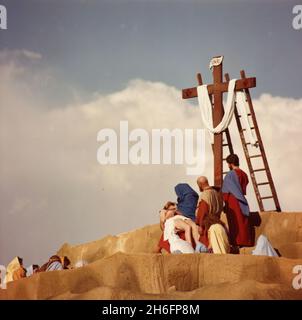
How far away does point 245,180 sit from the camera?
913cm

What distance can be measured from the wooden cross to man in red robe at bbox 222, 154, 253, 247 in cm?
39

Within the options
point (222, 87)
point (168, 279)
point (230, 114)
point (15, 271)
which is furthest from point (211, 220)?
point (15, 271)

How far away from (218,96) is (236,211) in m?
1.61

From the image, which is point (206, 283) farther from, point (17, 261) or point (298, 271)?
point (17, 261)

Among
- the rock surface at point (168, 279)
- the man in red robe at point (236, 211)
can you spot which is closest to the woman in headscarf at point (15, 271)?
the rock surface at point (168, 279)

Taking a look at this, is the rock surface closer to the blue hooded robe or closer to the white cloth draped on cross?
the blue hooded robe

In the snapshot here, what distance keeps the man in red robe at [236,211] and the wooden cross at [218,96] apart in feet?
1.29

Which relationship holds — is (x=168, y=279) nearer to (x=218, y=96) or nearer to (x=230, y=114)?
(x=230, y=114)

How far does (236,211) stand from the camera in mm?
9016
